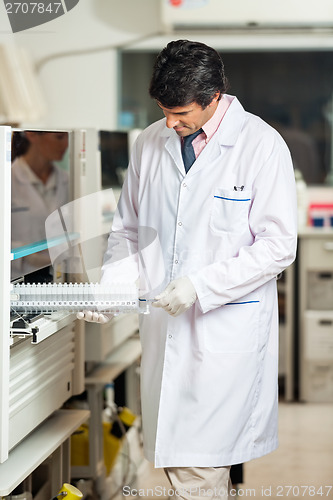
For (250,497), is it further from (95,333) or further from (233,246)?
(233,246)

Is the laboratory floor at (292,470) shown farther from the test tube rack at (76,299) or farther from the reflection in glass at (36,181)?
the reflection in glass at (36,181)

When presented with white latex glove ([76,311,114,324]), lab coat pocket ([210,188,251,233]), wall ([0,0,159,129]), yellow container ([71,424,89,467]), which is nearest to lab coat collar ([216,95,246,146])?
lab coat pocket ([210,188,251,233])

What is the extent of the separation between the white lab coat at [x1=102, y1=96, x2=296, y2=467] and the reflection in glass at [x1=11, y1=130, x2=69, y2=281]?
352 mm

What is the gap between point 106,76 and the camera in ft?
13.2

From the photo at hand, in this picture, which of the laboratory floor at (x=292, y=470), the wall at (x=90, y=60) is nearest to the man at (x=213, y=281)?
the laboratory floor at (x=292, y=470)

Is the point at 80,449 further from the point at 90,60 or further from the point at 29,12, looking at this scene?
the point at 90,60

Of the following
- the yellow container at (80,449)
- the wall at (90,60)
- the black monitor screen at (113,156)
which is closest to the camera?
the yellow container at (80,449)

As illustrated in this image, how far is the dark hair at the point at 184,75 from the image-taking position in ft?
5.10

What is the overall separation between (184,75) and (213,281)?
1.43 ft

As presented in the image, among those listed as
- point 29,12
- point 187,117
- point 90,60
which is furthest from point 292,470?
point 90,60

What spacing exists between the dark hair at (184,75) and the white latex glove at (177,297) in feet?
1.23

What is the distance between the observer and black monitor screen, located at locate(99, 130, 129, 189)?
260 cm

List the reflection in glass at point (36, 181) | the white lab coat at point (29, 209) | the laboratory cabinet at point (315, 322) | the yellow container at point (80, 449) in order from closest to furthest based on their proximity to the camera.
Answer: the white lab coat at point (29, 209), the reflection in glass at point (36, 181), the yellow container at point (80, 449), the laboratory cabinet at point (315, 322)

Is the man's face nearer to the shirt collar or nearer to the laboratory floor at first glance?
the shirt collar
